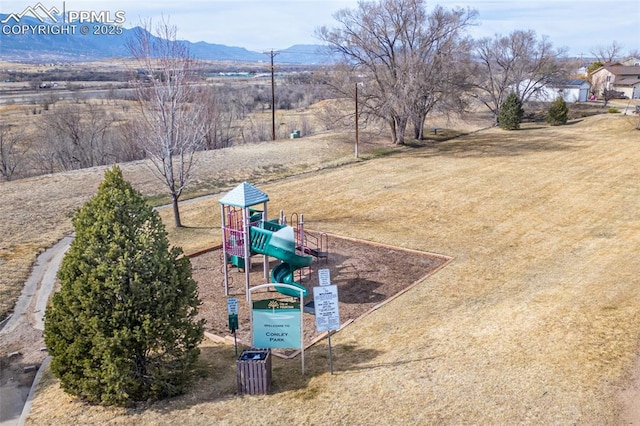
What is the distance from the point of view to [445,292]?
11773mm

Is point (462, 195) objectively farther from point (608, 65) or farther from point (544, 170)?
point (608, 65)

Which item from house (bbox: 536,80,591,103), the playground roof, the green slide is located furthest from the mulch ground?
house (bbox: 536,80,591,103)

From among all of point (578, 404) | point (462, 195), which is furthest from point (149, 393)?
point (462, 195)

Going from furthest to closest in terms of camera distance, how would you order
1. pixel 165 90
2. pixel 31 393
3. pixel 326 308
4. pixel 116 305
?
pixel 165 90, pixel 31 393, pixel 326 308, pixel 116 305

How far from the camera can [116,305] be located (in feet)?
23.3

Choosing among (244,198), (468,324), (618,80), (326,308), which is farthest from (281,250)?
(618,80)

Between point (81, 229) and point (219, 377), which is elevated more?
point (81, 229)

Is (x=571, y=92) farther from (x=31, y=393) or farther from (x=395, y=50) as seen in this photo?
(x=31, y=393)

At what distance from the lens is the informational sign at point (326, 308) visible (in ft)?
26.7

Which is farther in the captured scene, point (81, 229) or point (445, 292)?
point (445, 292)

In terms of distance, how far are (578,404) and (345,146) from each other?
28927 mm

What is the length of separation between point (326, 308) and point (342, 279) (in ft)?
15.5

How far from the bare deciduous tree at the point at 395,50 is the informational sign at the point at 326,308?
1021 inches

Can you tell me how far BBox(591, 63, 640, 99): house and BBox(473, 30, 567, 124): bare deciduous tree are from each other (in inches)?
1054
